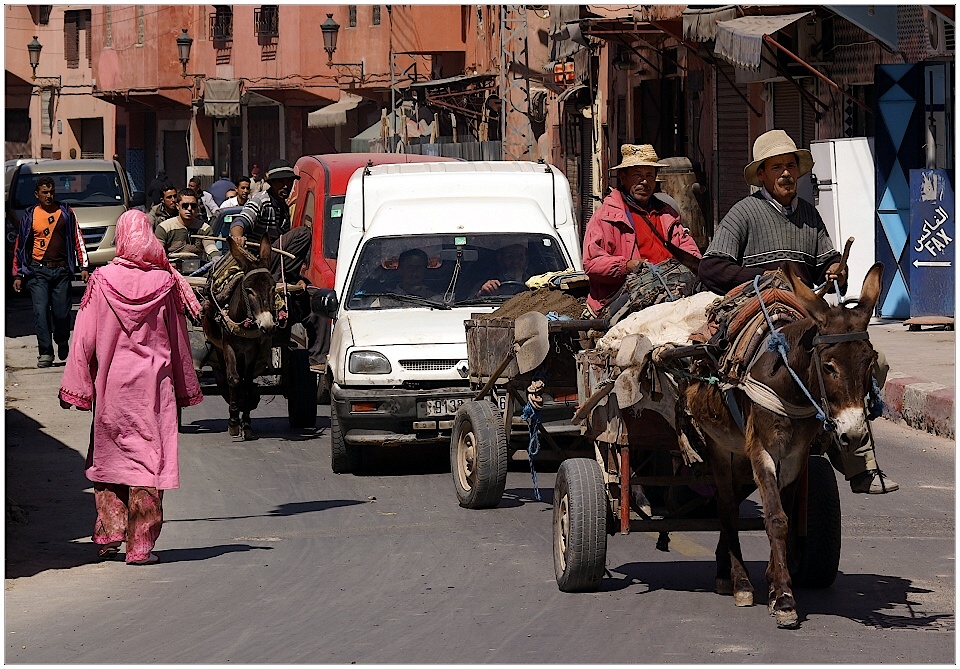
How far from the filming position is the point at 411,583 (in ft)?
26.1

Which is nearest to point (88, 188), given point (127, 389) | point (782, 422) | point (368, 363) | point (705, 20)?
point (705, 20)

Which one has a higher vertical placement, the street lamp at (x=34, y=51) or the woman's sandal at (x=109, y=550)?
the street lamp at (x=34, y=51)

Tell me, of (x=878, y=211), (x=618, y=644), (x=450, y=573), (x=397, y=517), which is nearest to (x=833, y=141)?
(x=878, y=211)

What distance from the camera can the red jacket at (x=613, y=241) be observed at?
28.9 ft

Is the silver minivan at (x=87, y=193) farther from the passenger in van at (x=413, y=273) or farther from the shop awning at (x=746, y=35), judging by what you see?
the passenger in van at (x=413, y=273)

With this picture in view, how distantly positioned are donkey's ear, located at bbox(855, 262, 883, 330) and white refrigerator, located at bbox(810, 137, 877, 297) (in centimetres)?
1377

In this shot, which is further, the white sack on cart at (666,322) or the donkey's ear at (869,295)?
the white sack on cart at (666,322)

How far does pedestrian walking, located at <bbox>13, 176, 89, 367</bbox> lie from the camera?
61.4 ft

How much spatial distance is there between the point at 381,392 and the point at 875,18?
406 inches

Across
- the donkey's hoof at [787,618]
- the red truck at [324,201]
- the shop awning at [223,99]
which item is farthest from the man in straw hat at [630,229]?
the shop awning at [223,99]

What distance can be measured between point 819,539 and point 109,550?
149 inches

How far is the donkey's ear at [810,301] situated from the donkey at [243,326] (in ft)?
22.9

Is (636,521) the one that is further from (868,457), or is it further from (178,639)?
(178,639)

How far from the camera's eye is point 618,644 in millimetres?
6633
